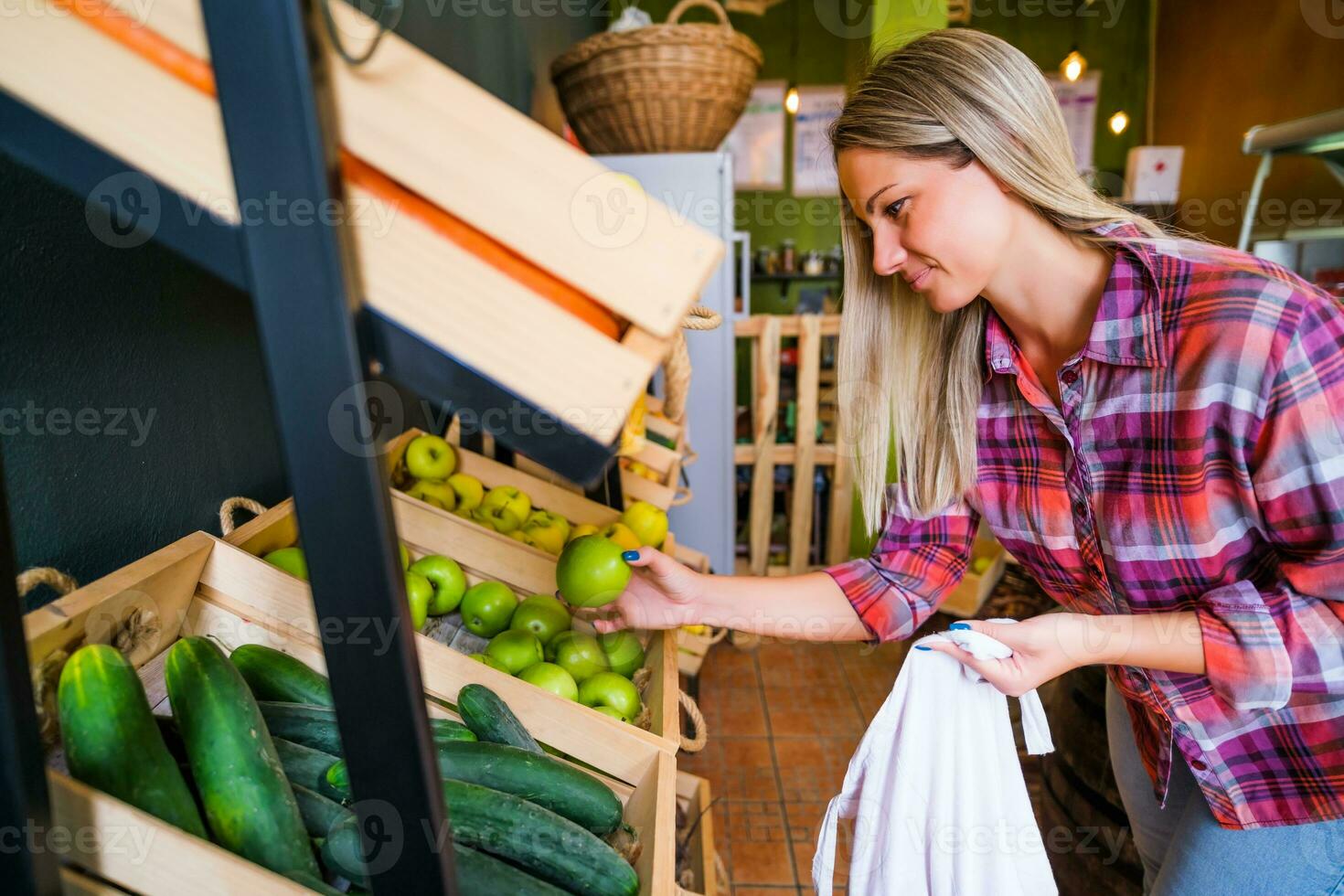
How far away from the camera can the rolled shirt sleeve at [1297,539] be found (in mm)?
900

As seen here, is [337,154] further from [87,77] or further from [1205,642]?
[1205,642]

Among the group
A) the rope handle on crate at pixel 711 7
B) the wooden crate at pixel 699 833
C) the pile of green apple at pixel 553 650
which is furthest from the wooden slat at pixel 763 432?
the pile of green apple at pixel 553 650

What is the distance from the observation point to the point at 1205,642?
0.96 m

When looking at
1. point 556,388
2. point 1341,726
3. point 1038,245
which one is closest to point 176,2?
point 556,388

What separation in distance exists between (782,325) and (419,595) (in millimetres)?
2951

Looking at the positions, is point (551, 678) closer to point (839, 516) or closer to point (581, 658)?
point (581, 658)

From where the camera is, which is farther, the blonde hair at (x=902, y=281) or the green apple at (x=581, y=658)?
the green apple at (x=581, y=658)

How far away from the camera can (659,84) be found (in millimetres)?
2510

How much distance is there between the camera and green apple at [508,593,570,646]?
1.29 meters

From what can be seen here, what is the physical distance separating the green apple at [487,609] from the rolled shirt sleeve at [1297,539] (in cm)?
101

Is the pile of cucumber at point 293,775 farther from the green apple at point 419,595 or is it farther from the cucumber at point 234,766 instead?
the green apple at point 419,595

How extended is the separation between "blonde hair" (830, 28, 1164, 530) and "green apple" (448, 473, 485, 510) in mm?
798

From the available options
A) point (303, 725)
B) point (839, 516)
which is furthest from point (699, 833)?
point (839, 516)

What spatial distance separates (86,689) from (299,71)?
0.57 metres
